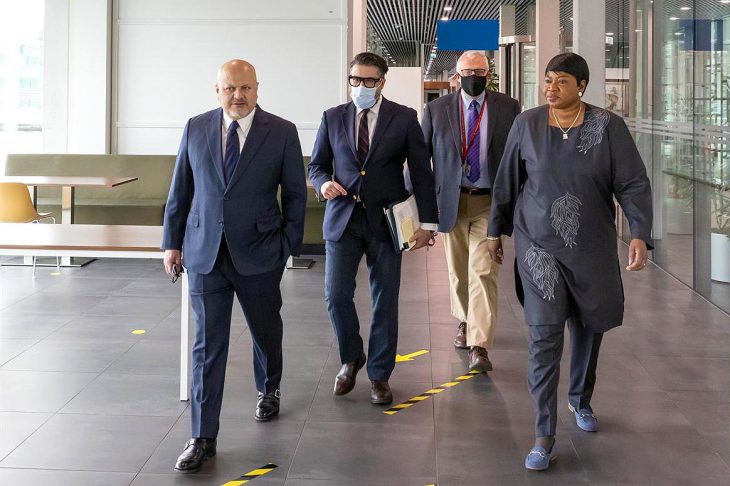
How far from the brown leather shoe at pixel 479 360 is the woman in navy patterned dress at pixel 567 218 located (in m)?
1.42

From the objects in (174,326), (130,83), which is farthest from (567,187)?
(130,83)

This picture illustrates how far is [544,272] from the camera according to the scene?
397 centimetres

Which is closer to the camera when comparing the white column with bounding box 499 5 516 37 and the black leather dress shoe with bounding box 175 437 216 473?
the black leather dress shoe with bounding box 175 437 216 473

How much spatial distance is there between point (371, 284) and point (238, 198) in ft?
3.46

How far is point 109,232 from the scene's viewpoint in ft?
18.7

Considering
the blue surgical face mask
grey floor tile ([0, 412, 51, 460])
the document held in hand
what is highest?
the blue surgical face mask

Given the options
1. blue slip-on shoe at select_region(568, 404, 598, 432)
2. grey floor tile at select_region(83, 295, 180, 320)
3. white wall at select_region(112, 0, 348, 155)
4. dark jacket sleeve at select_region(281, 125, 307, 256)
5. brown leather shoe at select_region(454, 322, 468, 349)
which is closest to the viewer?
dark jacket sleeve at select_region(281, 125, 307, 256)

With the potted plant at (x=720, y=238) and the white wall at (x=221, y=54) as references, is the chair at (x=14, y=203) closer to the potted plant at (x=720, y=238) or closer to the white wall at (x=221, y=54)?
the white wall at (x=221, y=54)

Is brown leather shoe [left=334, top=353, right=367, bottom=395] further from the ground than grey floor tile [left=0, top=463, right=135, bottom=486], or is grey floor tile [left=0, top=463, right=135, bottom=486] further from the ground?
brown leather shoe [left=334, top=353, right=367, bottom=395]

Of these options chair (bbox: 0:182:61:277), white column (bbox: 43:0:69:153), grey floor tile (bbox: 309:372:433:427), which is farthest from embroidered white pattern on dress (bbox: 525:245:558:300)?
white column (bbox: 43:0:69:153)

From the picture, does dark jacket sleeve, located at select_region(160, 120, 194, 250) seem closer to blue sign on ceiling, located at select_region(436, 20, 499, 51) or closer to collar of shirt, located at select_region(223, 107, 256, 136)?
collar of shirt, located at select_region(223, 107, 256, 136)

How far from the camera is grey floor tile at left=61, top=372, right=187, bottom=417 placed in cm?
471

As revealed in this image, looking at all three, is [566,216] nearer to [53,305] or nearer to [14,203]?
[53,305]

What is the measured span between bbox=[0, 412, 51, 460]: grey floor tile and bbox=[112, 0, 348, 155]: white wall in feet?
22.9
